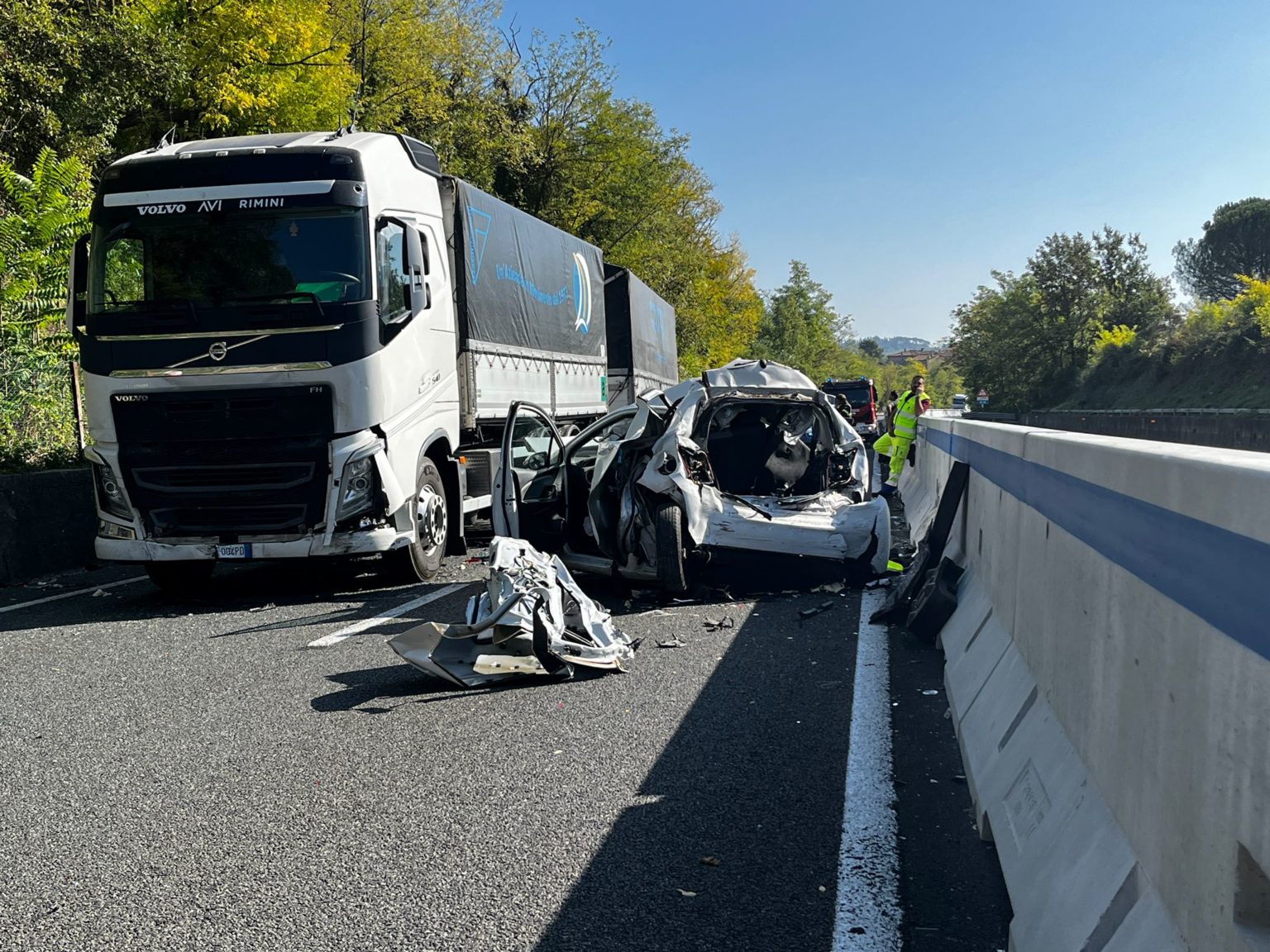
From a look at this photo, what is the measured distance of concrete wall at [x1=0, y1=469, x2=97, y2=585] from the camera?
33.8 ft

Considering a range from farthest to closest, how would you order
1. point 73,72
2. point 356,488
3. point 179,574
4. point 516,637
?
point 73,72 → point 179,574 → point 356,488 → point 516,637

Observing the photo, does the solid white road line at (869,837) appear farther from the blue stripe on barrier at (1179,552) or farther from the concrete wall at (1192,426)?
the concrete wall at (1192,426)

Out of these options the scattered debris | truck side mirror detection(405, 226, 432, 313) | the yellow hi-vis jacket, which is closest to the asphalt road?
the scattered debris

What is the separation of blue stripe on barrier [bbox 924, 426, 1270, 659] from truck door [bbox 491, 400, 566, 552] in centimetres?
534

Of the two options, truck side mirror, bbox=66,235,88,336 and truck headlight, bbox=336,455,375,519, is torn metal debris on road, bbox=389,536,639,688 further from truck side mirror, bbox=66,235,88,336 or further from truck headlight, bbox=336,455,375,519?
truck side mirror, bbox=66,235,88,336

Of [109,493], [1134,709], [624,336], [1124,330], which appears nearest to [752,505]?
[109,493]

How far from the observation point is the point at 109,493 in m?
8.70

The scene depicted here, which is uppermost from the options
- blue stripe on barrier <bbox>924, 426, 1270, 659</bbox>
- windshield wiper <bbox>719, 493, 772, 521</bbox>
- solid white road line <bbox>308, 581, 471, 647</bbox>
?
blue stripe on barrier <bbox>924, 426, 1270, 659</bbox>

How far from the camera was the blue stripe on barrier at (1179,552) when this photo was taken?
1730 millimetres

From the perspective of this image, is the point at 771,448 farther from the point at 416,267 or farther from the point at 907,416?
the point at 907,416

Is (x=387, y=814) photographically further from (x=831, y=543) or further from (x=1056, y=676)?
(x=831, y=543)

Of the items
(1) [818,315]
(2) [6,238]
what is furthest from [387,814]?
(1) [818,315]

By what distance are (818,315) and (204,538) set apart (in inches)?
4199

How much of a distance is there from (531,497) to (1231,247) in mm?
107200
